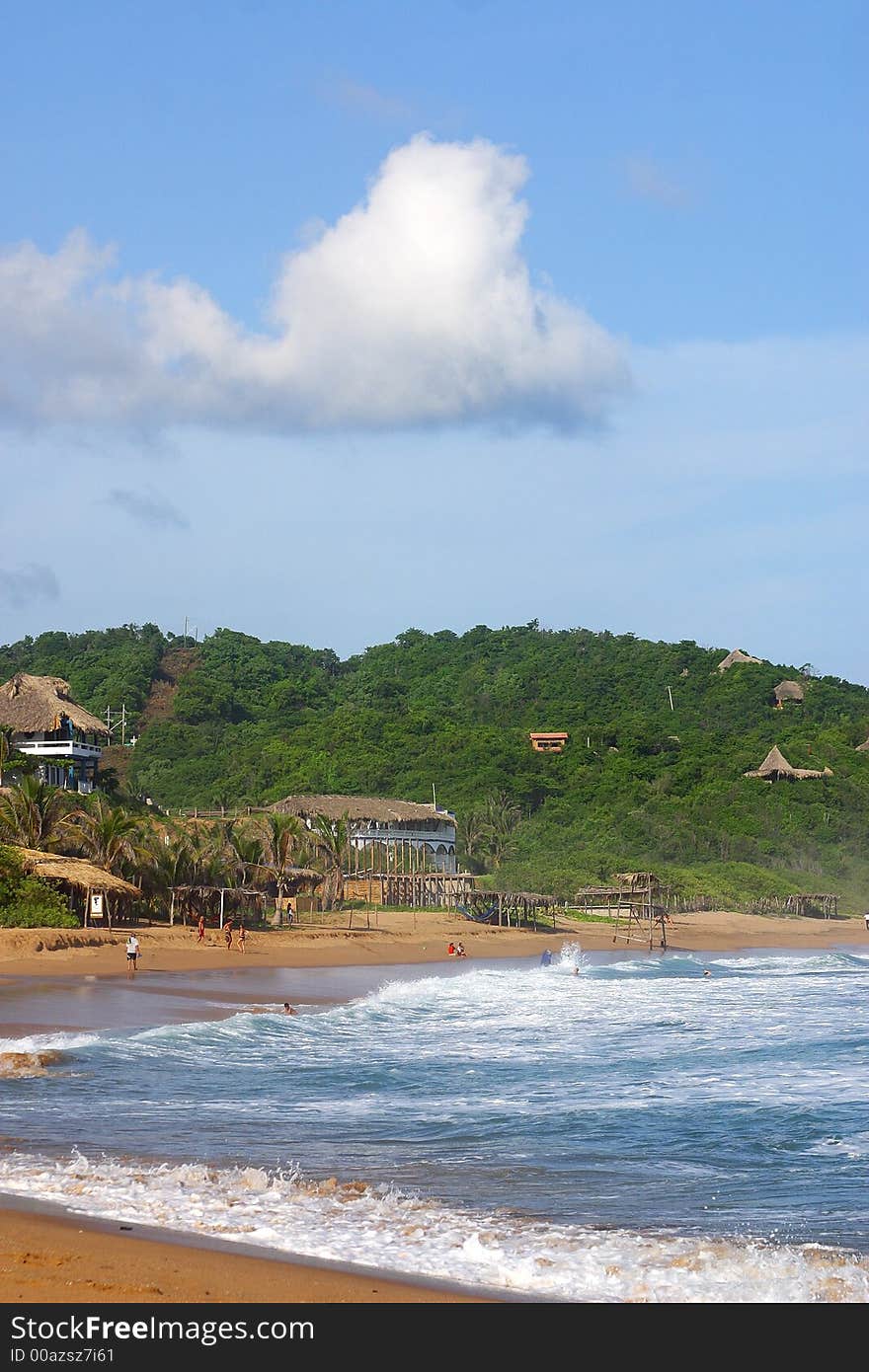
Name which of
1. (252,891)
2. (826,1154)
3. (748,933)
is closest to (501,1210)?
(826,1154)

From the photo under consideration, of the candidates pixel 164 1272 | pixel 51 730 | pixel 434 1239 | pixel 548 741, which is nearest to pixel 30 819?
pixel 51 730

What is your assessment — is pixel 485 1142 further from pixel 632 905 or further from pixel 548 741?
pixel 548 741

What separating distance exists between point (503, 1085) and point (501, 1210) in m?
6.29

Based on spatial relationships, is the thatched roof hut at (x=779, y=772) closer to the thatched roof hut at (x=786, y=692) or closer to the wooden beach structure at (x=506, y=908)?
the thatched roof hut at (x=786, y=692)

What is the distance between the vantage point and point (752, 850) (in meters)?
65.4

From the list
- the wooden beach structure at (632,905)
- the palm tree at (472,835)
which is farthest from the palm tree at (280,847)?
the palm tree at (472,835)

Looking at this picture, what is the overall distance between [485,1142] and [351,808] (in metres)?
41.6

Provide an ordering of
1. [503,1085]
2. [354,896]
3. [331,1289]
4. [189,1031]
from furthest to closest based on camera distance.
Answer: [354,896], [189,1031], [503,1085], [331,1289]

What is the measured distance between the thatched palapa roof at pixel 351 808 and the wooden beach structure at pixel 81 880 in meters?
20.2

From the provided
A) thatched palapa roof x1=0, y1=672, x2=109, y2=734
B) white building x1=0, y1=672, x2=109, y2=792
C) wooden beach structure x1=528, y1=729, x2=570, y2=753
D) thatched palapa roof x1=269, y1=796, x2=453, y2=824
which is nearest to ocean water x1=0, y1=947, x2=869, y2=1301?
white building x1=0, y1=672, x2=109, y2=792

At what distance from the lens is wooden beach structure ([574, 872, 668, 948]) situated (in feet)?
156

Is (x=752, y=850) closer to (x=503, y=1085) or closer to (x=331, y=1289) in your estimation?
(x=503, y=1085)

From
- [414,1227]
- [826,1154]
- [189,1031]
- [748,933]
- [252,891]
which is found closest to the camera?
[414,1227]

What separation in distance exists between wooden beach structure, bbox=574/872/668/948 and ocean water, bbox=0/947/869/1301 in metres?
24.2
